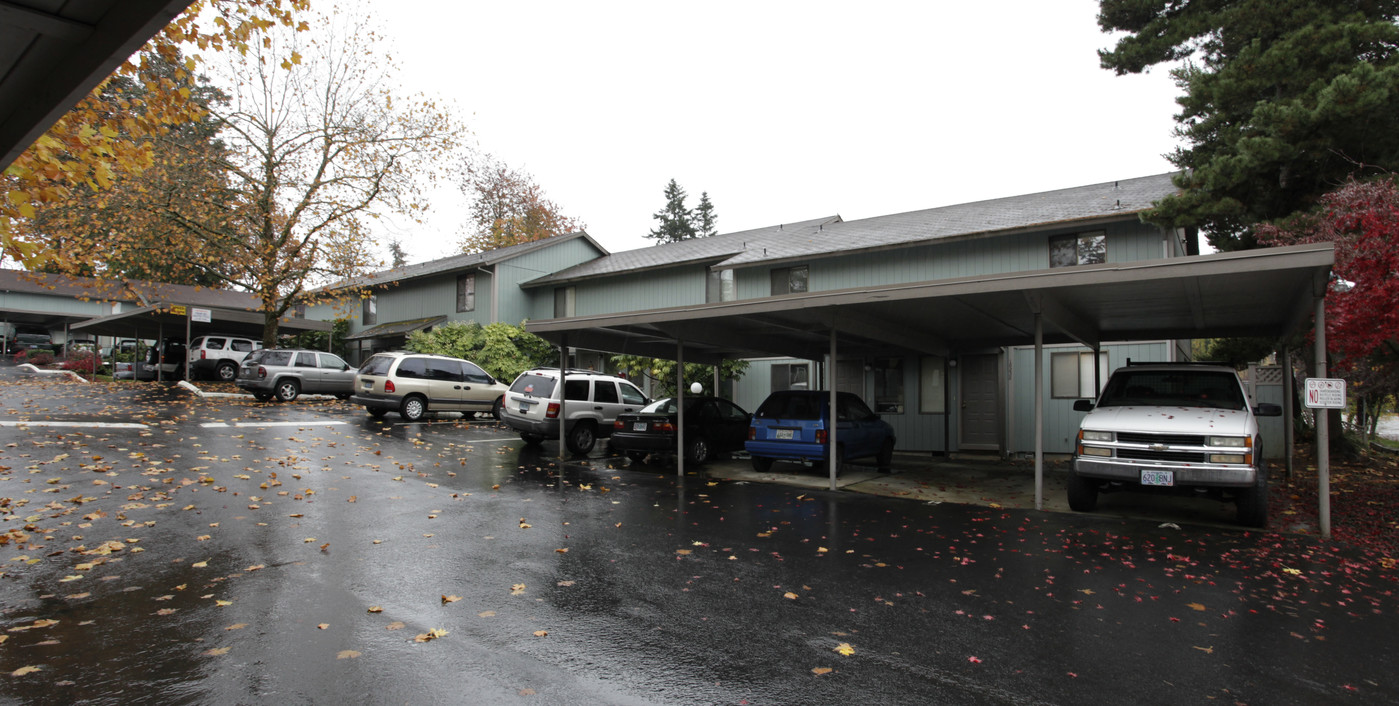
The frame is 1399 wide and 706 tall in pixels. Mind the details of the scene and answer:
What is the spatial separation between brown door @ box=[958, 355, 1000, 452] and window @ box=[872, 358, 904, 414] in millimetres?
1512

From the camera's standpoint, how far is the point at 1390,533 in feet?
24.6

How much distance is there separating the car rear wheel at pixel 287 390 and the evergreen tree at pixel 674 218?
38282mm

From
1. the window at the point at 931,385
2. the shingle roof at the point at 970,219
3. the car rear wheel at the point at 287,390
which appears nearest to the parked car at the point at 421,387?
the car rear wheel at the point at 287,390

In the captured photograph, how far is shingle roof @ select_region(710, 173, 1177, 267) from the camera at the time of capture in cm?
1502

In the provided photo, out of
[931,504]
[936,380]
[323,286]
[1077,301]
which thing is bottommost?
[931,504]

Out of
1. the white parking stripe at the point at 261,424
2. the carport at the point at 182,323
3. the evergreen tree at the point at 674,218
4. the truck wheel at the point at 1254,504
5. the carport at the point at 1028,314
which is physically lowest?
the truck wheel at the point at 1254,504

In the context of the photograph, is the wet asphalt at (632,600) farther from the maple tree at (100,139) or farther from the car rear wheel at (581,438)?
the car rear wheel at (581,438)

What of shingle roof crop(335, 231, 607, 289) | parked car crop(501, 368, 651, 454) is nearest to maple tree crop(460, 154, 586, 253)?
shingle roof crop(335, 231, 607, 289)

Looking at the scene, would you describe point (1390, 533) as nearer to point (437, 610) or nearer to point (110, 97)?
point (437, 610)

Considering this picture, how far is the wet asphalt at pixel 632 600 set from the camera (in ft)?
11.8

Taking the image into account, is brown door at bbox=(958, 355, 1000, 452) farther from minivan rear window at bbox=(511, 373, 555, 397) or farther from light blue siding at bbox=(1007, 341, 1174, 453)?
minivan rear window at bbox=(511, 373, 555, 397)

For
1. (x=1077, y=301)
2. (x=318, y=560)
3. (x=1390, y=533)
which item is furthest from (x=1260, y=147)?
(x=318, y=560)

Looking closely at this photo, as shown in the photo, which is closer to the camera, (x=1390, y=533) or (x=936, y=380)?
(x=1390, y=533)

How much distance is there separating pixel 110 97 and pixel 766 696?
36.4 ft
